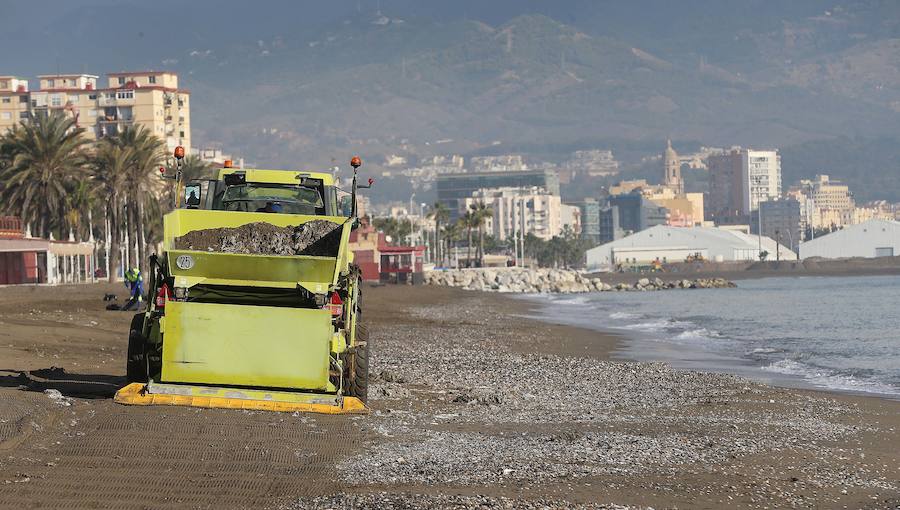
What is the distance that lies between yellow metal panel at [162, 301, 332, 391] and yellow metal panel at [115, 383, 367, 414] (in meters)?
0.17

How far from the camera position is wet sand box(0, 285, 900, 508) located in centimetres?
1140

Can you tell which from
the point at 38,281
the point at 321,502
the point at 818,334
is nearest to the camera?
the point at 321,502

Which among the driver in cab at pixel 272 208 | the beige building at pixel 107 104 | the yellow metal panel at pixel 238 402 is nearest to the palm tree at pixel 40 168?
the driver in cab at pixel 272 208

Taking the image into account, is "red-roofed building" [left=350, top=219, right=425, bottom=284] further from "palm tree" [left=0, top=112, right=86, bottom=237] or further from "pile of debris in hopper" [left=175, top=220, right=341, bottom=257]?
"pile of debris in hopper" [left=175, top=220, right=341, bottom=257]

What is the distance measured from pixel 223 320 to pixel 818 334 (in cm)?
3350

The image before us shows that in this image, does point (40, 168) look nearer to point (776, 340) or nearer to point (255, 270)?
point (776, 340)

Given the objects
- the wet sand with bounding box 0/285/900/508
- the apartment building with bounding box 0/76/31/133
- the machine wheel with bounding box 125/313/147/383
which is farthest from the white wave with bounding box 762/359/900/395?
the apartment building with bounding box 0/76/31/133

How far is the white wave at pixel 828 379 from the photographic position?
24.6 m

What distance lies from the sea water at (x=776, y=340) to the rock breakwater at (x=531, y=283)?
52242 millimetres

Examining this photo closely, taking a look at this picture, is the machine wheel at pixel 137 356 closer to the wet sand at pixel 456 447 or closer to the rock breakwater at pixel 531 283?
the wet sand at pixel 456 447

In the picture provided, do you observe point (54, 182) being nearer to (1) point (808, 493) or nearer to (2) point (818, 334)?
(2) point (818, 334)

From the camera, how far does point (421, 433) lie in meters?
15.2

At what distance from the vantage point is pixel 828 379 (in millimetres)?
27062

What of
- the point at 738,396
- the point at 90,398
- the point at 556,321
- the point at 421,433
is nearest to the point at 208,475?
the point at 421,433
